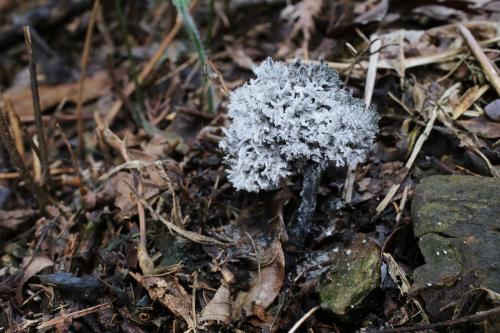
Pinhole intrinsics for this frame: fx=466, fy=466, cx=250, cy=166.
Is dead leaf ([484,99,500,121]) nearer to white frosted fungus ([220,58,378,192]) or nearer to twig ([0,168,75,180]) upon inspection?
white frosted fungus ([220,58,378,192])

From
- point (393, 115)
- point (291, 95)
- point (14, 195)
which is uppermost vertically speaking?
point (291, 95)

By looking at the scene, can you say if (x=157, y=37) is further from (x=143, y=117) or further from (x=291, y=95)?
(x=291, y=95)

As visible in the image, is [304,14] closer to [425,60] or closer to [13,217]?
[425,60]

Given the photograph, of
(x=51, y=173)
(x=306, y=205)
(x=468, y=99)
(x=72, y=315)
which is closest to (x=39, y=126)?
(x=51, y=173)

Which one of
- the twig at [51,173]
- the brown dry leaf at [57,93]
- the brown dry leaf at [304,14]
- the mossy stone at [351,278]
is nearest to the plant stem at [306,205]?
the mossy stone at [351,278]

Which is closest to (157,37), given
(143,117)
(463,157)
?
(143,117)

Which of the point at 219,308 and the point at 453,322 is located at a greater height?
the point at 453,322
